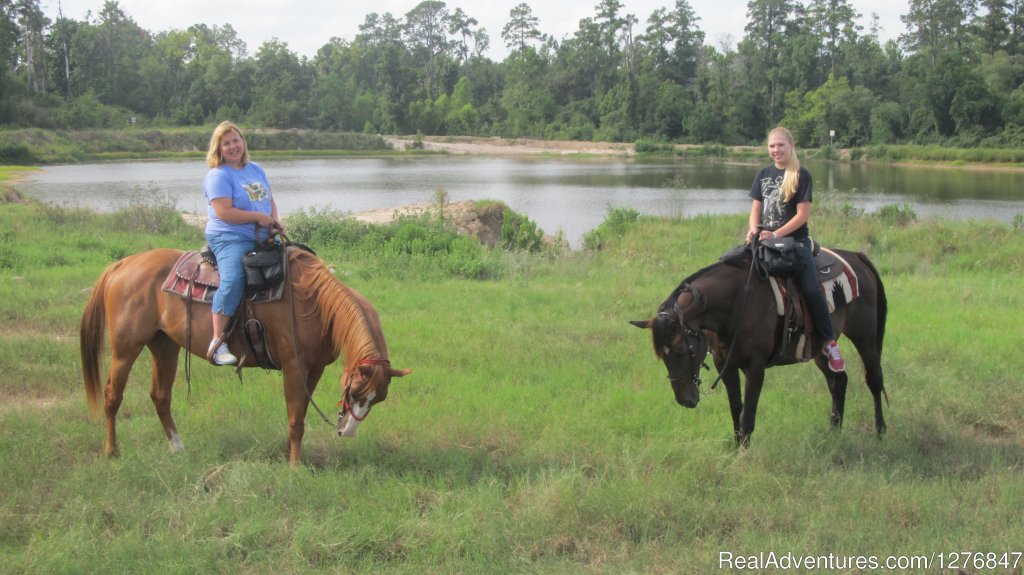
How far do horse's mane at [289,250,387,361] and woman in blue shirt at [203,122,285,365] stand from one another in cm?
37

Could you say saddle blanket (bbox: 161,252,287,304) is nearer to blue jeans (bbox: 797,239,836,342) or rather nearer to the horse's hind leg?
blue jeans (bbox: 797,239,836,342)

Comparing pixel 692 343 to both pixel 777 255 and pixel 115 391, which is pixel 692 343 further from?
pixel 115 391

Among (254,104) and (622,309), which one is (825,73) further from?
(622,309)

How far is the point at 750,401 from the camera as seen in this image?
5.28 metres

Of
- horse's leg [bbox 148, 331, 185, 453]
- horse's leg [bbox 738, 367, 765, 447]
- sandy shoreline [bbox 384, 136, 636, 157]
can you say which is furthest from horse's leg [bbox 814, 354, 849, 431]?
sandy shoreline [bbox 384, 136, 636, 157]

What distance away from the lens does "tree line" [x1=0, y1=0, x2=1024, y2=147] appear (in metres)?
61.0

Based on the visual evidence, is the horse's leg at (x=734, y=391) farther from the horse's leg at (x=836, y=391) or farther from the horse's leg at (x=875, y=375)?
the horse's leg at (x=875, y=375)

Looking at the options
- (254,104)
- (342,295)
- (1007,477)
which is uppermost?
(254,104)

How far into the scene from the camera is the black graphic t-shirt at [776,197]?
5.41m

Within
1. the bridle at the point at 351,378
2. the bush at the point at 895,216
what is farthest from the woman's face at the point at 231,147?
the bush at the point at 895,216

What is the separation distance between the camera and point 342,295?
505cm

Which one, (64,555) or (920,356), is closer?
(64,555)

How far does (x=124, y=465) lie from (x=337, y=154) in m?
68.0

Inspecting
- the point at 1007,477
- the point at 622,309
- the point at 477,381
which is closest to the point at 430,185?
the point at 622,309
